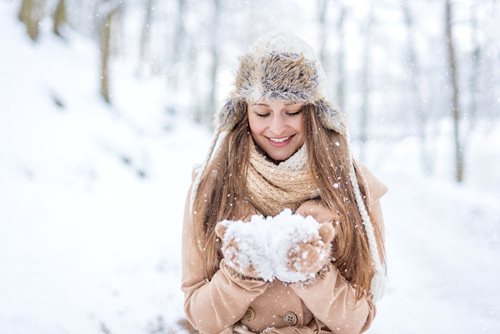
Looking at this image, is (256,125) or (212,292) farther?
(256,125)

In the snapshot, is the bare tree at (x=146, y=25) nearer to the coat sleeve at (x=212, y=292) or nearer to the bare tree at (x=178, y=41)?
the bare tree at (x=178, y=41)

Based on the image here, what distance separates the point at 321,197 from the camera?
196cm

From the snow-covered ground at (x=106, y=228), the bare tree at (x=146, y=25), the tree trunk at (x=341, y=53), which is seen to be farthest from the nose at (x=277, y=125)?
the bare tree at (x=146, y=25)

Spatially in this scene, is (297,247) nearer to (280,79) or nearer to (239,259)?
(239,259)

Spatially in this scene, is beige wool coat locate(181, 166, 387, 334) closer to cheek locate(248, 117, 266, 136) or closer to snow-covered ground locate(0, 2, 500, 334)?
cheek locate(248, 117, 266, 136)

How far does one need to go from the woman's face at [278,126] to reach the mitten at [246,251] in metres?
0.52

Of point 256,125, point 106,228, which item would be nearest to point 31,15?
point 106,228

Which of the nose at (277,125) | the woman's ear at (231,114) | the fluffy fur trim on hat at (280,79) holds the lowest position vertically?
the nose at (277,125)

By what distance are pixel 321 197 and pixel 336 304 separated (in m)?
0.48

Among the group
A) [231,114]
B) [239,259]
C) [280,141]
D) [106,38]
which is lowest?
[239,259]

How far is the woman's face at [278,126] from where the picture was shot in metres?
1.92

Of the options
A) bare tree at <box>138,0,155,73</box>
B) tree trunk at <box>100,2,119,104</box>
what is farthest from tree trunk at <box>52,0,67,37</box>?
bare tree at <box>138,0,155,73</box>

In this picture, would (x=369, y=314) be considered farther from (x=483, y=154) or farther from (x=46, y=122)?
(x=483, y=154)

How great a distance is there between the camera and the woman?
1878 millimetres
